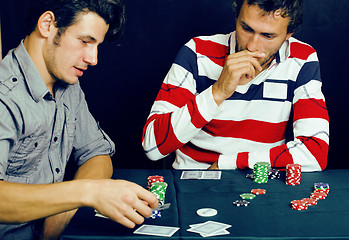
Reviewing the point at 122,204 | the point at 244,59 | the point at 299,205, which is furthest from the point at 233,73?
the point at 122,204

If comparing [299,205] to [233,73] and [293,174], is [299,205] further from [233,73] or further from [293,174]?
[233,73]

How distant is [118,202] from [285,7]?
4.70 feet

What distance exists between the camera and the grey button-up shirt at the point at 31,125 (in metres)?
1.64

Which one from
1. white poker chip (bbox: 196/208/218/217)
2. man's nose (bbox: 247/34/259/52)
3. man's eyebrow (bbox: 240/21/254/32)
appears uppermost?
man's eyebrow (bbox: 240/21/254/32)

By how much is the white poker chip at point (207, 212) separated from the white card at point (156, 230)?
0.14 meters

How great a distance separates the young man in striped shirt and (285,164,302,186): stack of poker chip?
0.28 metres

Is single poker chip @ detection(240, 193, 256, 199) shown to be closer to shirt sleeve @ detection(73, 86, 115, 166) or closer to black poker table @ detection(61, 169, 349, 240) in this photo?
black poker table @ detection(61, 169, 349, 240)

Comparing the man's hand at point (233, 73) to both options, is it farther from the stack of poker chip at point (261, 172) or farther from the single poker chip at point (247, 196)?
the single poker chip at point (247, 196)

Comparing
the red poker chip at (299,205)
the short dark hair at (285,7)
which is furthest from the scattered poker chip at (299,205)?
the short dark hair at (285,7)

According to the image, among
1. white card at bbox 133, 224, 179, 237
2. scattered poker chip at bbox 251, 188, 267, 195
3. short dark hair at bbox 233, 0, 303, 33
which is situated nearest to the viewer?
white card at bbox 133, 224, 179, 237

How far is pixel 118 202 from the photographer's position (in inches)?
55.4

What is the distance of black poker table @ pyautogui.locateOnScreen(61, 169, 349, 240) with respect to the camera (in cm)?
141

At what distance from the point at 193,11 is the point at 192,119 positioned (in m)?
1.33

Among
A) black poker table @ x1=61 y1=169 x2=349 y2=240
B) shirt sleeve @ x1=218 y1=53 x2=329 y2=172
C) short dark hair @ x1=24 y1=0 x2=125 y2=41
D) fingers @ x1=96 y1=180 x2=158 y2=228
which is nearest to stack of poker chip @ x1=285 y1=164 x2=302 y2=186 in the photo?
black poker table @ x1=61 y1=169 x2=349 y2=240
